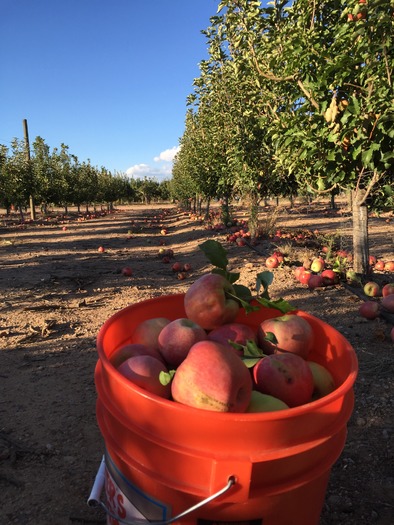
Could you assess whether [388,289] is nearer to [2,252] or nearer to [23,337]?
[23,337]

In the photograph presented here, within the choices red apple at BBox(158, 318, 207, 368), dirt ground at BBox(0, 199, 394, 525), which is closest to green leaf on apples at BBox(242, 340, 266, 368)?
red apple at BBox(158, 318, 207, 368)

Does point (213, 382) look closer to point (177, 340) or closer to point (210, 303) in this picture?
point (177, 340)

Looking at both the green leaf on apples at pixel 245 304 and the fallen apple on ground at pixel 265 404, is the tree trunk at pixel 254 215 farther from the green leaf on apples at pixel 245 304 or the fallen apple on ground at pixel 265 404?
the fallen apple on ground at pixel 265 404

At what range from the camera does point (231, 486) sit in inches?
36.6

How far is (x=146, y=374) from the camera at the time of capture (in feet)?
4.03

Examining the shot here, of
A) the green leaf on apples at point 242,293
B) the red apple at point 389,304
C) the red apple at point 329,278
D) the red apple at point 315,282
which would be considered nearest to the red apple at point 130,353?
the green leaf on apples at point 242,293

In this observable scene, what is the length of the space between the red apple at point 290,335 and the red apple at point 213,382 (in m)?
0.34

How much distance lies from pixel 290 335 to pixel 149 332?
1.96 ft

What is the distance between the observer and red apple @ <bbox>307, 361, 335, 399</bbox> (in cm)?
134

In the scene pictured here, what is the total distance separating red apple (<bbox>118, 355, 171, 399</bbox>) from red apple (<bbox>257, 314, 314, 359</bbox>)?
0.45m

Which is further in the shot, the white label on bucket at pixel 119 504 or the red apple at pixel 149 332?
the red apple at pixel 149 332

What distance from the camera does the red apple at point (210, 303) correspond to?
5.26ft

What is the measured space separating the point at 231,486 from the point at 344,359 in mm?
609

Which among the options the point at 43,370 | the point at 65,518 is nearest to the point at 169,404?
the point at 65,518
